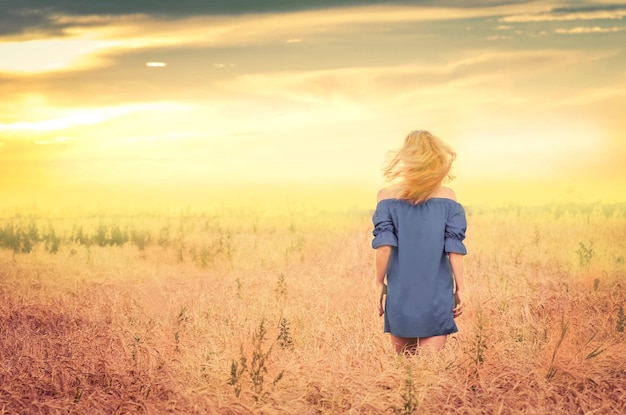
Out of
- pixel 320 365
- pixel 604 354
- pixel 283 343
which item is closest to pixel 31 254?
pixel 283 343

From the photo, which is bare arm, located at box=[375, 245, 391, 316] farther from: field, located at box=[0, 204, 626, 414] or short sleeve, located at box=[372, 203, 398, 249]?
field, located at box=[0, 204, 626, 414]

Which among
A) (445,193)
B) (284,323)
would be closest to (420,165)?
(445,193)

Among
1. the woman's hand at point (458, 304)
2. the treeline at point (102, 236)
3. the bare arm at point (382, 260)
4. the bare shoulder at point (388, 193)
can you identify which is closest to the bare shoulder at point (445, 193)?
the bare shoulder at point (388, 193)

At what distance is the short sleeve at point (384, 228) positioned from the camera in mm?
5613

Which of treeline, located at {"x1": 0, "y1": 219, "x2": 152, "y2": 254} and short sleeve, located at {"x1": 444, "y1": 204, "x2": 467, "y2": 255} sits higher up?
short sleeve, located at {"x1": 444, "y1": 204, "x2": 467, "y2": 255}

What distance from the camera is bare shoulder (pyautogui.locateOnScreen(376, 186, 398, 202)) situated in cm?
569

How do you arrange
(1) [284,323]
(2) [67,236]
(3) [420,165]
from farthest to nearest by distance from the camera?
(2) [67,236] < (1) [284,323] < (3) [420,165]

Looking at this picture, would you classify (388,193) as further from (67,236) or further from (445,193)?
(67,236)

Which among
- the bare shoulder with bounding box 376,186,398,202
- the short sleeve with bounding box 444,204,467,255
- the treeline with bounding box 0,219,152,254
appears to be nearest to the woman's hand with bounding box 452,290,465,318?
the short sleeve with bounding box 444,204,467,255

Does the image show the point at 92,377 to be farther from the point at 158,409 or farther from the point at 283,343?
the point at 283,343

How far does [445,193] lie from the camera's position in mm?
5715

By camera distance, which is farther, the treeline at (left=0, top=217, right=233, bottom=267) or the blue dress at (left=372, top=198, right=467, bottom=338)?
the treeline at (left=0, top=217, right=233, bottom=267)

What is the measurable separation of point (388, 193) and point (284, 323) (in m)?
1.83

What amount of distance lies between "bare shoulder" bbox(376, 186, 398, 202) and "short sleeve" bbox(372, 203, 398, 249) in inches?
2.6
